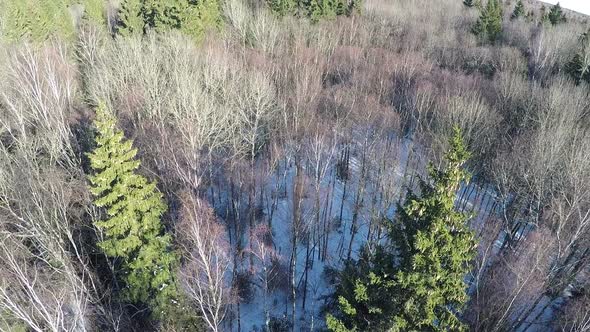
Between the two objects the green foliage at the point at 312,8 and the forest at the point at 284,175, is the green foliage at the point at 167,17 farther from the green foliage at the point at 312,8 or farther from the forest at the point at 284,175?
the green foliage at the point at 312,8

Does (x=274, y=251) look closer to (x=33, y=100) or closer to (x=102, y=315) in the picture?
(x=102, y=315)

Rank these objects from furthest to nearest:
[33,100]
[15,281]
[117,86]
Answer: [117,86] → [33,100] → [15,281]

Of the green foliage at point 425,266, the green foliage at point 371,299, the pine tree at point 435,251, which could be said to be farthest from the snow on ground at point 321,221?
the pine tree at point 435,251

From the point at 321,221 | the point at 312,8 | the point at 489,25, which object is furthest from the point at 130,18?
the point at 489,25

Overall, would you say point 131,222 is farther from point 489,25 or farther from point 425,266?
point 489,25

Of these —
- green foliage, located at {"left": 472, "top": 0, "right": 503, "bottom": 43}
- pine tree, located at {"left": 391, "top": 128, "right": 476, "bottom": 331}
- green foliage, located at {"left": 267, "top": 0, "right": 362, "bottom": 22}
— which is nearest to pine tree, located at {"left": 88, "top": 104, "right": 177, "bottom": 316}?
pine tree, located at {"left": 391, "top": 128, "right": 476, "bottom": 331}

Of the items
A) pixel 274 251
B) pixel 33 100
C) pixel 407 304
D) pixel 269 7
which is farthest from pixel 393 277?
pixel 269 7

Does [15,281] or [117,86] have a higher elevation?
[117,86]
